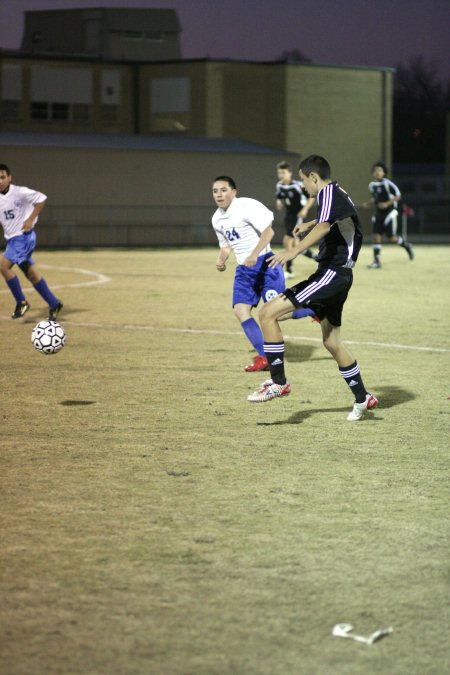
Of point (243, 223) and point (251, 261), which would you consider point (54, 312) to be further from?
point (251, 261)

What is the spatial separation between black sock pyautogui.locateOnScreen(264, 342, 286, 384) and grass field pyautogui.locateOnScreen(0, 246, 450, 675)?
0.92 ft

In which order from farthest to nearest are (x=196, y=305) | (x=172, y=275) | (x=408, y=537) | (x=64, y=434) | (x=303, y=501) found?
(x=172, y=275) < (x=196, y=305) < (x=64, y=434) < (x=303, y=501) < (x=408, y=537)

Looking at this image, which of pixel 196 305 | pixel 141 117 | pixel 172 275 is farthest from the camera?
pixel 141 117

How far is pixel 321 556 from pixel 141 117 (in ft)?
170

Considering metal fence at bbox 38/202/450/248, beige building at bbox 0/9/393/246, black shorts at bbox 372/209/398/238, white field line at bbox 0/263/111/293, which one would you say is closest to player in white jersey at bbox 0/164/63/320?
white field line at bbox 0/263/111/293

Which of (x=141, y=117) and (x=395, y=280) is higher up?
(x=141, y=117)

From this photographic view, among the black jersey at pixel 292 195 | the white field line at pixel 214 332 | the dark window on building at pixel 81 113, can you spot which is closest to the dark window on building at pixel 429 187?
the dark window on building at pixel 81 113

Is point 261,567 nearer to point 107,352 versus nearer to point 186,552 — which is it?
point 186,552

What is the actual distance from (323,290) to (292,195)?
15970 mm

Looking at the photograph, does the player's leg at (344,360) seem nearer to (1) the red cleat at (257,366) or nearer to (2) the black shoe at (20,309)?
(1) the red cleat at (257,366)

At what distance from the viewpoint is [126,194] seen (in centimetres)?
4681

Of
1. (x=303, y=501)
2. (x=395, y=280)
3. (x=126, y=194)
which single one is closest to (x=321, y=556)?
(x=303, y=501)

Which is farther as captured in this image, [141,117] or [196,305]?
[141,117]

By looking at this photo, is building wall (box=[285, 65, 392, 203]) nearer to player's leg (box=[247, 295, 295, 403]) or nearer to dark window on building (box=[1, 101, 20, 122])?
dark window on building (box=[1, 101, 20, 122])
